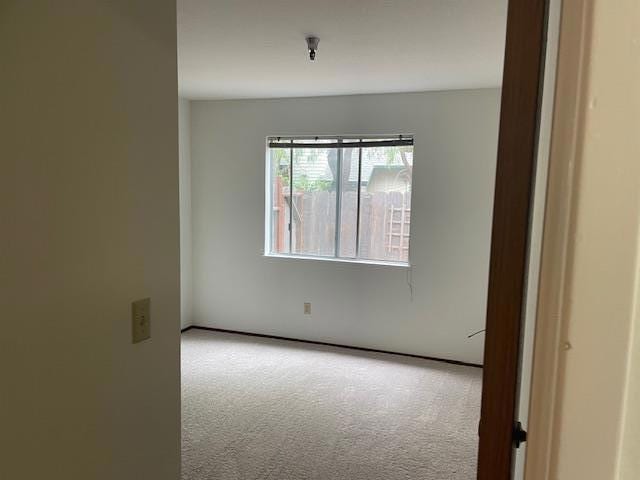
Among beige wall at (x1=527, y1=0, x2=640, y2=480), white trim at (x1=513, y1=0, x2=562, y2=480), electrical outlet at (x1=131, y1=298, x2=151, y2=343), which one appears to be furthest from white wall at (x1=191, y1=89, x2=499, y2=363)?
beige wall at (x1=527, y1=0, x2=640, y2=480)

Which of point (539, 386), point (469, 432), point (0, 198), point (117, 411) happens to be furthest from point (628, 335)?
point (469, 432)

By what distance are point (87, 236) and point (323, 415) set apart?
2208mm

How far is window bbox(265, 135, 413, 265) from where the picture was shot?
3902mm

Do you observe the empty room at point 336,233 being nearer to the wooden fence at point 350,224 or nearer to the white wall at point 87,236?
the wooden fence at point 350,224

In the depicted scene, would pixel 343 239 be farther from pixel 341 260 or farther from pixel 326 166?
pixel 326 166

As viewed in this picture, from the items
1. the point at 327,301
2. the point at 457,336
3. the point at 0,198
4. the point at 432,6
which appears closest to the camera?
the point at 0,198

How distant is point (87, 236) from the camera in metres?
1.08

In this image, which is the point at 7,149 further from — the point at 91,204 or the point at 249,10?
the point at 249,10

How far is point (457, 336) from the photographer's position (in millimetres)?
3764

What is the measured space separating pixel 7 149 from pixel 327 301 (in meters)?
3.42

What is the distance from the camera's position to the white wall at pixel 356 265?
3611mm

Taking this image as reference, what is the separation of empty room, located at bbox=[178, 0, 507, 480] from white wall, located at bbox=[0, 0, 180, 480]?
0.96 metres

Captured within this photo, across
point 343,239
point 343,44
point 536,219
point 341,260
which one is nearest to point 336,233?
point 343,239

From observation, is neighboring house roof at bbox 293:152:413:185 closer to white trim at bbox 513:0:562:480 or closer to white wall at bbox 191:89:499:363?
white wall at bbox 191:89:499:363
